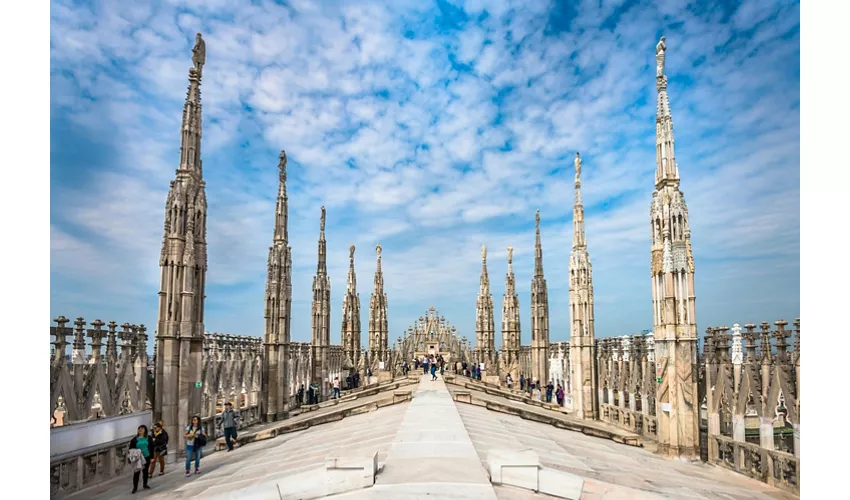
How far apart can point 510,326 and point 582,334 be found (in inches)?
846

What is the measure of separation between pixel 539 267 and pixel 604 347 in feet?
40.2

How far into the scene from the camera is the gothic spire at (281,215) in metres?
29.3

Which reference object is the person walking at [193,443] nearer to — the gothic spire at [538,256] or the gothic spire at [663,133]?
the gothic spire at [663,133]

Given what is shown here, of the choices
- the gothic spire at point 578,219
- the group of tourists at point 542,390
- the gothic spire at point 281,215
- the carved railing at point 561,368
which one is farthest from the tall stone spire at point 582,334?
the gothic spire at point 281,215

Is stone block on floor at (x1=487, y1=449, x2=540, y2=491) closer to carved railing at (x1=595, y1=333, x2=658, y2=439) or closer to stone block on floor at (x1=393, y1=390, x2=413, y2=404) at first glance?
stone block on floor at (x1=393, y1=390, x2=413, y2=404)

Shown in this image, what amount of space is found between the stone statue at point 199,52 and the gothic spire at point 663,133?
16074 millimetres

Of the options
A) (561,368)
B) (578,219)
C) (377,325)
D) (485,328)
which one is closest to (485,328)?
(485,328)

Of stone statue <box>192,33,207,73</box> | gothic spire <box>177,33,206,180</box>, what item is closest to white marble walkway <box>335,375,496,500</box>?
gothic spire <box>177,33,206,180</box>

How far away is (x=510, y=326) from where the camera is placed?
48062 mm

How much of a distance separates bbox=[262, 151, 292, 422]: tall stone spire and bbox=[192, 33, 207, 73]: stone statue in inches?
437

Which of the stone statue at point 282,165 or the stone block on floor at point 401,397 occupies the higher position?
the stone statue at point 282,165

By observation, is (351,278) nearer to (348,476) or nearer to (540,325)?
(540,325)

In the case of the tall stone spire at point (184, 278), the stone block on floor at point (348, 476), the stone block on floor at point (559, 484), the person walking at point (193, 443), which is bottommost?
the person walking at point (193, 443)

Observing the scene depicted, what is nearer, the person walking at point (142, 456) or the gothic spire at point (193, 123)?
the person walking at point (142, 456)
